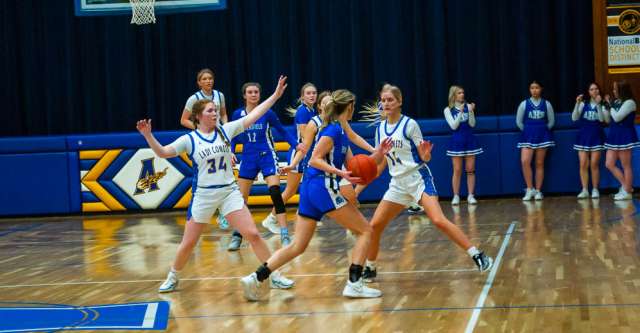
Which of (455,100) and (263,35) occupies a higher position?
(263,35)

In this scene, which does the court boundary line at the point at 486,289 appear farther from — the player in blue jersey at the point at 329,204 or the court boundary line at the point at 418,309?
the player in blue jersey at the point at 329,204

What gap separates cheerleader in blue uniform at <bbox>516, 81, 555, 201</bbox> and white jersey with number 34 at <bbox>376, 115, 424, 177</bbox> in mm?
7413

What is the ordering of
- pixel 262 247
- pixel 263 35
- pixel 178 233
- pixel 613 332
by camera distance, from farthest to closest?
pixel 263 35 < pixel 178 233 < pixel 262 247 < pixel 613 332

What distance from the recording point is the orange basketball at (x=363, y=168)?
25.0ft

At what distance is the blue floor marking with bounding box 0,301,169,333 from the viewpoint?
712 cm

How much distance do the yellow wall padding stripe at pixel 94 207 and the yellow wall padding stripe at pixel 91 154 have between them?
72 centimetres

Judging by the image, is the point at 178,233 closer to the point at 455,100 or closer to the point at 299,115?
the point at 299,115

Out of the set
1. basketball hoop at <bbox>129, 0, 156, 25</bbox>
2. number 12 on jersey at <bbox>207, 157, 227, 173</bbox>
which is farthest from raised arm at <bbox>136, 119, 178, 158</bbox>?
basketball hoop at <bbox>129, 0, 156, 25</bbox>

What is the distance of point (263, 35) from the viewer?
59.1 ft

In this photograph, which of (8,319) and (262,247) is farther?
(262,247)

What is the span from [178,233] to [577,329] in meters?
7.74

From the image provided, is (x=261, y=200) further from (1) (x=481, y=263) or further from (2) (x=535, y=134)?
(1) (x=481, y=263)

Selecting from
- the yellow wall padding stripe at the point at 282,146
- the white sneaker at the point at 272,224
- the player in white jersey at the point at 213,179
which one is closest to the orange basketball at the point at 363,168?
the player in white jersey at the point at 213,179

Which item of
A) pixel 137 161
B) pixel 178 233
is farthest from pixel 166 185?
pixel 178 233
